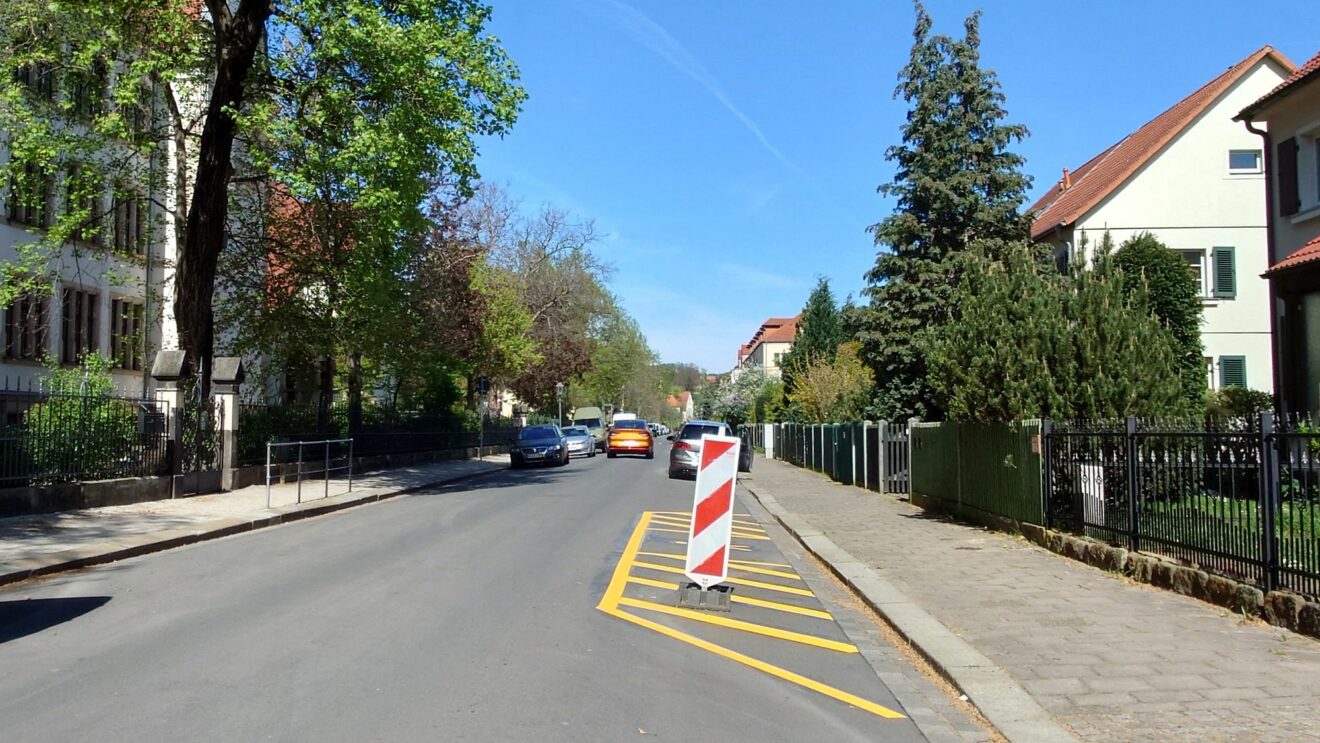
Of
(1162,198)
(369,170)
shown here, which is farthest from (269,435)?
(1162,198)

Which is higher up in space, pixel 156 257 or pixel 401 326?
pixel 156 257

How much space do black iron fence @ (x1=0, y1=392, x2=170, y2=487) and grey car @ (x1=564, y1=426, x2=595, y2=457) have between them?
2483 cm

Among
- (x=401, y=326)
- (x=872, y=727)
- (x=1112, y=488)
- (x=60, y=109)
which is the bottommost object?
(x=872, y=727)

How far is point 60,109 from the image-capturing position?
22.1 m

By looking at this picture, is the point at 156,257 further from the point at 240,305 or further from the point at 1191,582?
the point at 1191,582

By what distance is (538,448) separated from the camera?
3434 centimetres

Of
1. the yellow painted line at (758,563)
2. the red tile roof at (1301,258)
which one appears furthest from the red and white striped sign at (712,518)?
the red tile roof at (1301,258)

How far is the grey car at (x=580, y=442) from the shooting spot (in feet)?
139

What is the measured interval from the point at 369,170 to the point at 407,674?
15478 millimetres

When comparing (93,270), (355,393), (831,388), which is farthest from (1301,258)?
(93,270)

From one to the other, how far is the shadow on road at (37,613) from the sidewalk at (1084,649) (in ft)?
22.1

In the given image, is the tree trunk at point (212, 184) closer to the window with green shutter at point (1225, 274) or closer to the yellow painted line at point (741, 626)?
the yellow painted line at point (741, 626)

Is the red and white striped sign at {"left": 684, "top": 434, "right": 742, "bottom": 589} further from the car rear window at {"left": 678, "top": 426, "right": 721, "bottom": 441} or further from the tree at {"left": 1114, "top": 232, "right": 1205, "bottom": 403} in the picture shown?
the car rear window at {"left": 678, "top": 426, "right": 721, "bottom": 441}

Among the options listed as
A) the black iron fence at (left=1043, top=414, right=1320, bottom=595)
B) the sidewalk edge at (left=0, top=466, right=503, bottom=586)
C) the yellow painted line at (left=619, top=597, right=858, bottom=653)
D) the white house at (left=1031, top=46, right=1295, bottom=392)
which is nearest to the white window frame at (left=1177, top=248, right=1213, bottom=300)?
the white house at (left=1031, top=46, right=1295, bottom=392)
